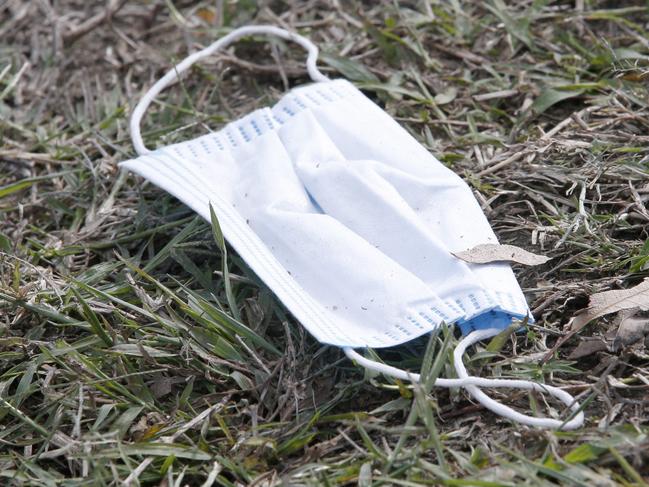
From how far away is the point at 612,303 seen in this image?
190cm

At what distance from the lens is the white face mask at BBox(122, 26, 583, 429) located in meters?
1.86

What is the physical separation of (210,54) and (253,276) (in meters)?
1.10

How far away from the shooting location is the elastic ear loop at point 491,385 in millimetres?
1671

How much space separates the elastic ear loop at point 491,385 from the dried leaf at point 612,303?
0.68 feet

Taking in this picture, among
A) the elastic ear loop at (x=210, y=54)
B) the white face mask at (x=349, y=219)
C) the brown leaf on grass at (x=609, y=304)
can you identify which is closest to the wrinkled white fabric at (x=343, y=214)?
the white face mask at (x=349, y=219)

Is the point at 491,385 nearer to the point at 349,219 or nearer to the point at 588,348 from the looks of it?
the point at 588,348

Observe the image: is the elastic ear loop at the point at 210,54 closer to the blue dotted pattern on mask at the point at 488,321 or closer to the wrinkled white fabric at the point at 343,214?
the wrinkled white fabric at the point at 343,214

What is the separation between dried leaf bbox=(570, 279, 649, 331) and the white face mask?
0.12m

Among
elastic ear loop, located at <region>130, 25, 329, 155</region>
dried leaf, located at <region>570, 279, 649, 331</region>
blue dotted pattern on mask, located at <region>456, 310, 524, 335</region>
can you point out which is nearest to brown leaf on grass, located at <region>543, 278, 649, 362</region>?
dried leaf, located at <region>570, 279, 649, 331</region>

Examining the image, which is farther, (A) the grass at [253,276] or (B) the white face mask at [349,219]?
(B) the white face mask at [349,219]

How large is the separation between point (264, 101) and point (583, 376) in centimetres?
141

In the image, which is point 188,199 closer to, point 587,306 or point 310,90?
point 310,90

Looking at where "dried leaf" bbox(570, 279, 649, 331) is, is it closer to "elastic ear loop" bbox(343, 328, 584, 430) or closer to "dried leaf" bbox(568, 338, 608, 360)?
"dried leaf" bbox(568, 338, 608, 360)

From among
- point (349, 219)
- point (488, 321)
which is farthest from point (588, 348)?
point (349, 219)
